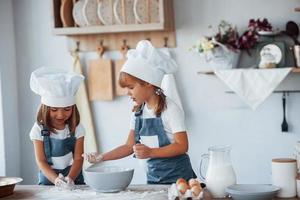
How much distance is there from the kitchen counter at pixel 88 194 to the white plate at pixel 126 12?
1.39 meters

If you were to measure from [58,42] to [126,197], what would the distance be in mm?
1874

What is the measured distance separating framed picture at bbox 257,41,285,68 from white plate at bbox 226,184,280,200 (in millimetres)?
1428

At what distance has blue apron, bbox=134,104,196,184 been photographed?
7.04 ft

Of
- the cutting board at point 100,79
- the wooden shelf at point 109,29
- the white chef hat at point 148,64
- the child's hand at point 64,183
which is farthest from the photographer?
the cutting board at point 100,79

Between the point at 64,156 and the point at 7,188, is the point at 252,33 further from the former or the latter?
the point at 7,188

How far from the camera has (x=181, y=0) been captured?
10.4 ft

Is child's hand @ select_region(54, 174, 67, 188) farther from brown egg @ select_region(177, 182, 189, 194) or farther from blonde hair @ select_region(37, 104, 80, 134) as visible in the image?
brown egg @ select_region(177, 182, 189, 194)

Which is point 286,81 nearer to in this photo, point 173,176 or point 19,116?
point 173,176

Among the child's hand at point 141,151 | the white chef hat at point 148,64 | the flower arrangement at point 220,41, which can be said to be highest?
the flower arrangement at point 220,41

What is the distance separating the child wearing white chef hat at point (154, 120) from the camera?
6.67ft

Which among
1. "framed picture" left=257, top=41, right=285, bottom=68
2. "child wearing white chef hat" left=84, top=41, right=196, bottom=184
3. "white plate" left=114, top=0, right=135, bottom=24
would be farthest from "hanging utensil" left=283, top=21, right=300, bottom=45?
"child wearing white chef hat" left=84, top=41, right=196, bottom=184

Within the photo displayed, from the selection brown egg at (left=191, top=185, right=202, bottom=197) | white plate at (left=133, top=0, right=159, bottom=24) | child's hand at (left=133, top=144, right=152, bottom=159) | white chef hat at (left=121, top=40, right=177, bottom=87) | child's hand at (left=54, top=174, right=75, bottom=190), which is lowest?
child's hand at (left=54, top=174, right=75, bottom=190)

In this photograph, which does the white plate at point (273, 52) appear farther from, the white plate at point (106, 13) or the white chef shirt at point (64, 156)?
the white chef shirt at point (64, 156)

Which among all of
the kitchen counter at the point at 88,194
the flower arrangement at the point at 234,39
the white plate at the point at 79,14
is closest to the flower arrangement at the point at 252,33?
the flower arrangement at the point at 234,39
